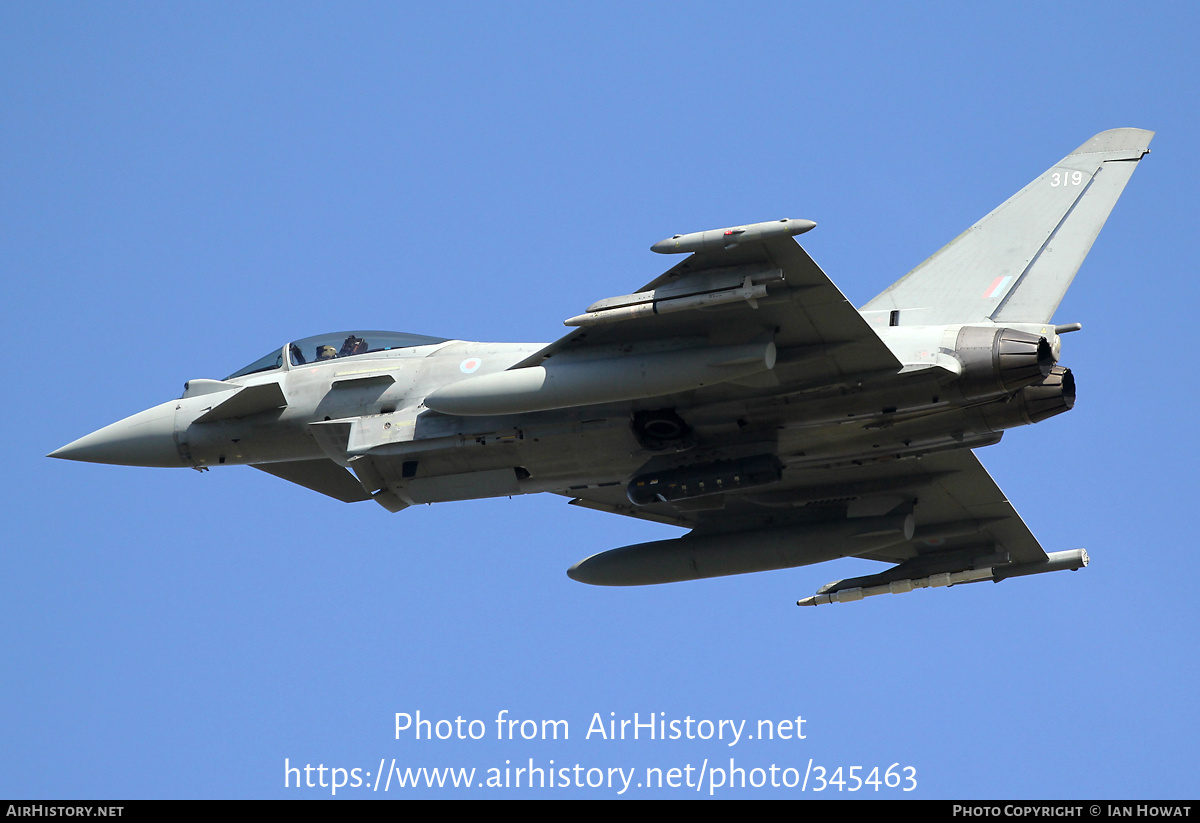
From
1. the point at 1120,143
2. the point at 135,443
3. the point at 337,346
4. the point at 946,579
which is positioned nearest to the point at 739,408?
the point at 946,579

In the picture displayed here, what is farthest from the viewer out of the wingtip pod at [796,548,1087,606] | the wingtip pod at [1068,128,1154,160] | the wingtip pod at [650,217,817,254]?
the wingtip pod at [796,548,1087,606]

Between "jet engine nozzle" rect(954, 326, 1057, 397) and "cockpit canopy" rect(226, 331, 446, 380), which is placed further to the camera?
"cockpit canopy" rect(226, 331, 446, 380)

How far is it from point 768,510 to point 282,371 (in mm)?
8281

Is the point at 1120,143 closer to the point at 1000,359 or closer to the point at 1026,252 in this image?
the point at 1026,252

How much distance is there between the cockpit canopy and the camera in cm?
2158

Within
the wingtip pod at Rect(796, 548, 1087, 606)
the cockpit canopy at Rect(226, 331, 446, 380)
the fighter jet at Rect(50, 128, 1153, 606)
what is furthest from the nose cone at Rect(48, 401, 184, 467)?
the wingtip pod at Rect(796, 548, 1087, 606)

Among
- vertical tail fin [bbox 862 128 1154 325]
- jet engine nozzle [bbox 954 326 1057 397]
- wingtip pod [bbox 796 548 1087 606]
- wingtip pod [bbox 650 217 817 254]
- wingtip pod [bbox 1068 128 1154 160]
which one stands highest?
wingtip pod [bbox 1068 128 1154 160]

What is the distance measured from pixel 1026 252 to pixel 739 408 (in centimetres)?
518

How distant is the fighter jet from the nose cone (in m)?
0.04

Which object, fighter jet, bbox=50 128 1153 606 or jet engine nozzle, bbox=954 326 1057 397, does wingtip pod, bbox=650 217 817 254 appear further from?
jet engine nozzle, bbox=954 326 1057 397

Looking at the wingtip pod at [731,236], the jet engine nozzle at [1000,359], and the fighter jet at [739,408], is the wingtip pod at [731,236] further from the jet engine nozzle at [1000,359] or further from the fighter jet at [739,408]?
the jet engine nozzle at [1000,359]

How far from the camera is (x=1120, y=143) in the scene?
21.3 m

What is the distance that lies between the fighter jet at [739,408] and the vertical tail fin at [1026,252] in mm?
34

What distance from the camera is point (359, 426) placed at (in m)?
20.9
